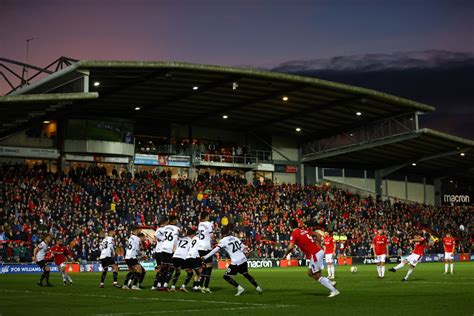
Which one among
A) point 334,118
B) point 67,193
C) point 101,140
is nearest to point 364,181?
point 334,118

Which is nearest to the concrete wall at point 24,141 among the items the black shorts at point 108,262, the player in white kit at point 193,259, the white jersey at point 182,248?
the black shorts at point 108,262

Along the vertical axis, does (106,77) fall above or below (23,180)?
above

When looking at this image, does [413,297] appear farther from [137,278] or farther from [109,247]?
[109,247]

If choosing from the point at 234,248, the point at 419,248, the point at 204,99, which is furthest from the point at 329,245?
the point at 204,99

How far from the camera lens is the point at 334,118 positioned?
6675cm

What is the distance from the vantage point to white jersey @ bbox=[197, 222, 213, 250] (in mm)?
25344

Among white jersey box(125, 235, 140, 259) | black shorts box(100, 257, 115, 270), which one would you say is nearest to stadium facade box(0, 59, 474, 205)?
black shorts box(100, 257, 115, 270)

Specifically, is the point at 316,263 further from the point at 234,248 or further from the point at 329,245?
the point at 329,245

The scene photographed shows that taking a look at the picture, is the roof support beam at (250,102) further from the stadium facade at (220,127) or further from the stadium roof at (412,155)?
the stadium roof at (412,155)

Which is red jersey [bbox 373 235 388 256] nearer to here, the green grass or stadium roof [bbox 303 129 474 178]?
the green grass

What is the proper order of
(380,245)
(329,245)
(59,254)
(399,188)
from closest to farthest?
(59,254) → (380,245) → (329,245) → (399,188)

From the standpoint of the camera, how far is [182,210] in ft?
192

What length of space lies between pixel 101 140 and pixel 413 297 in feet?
143

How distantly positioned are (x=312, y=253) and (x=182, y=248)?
565 cm
